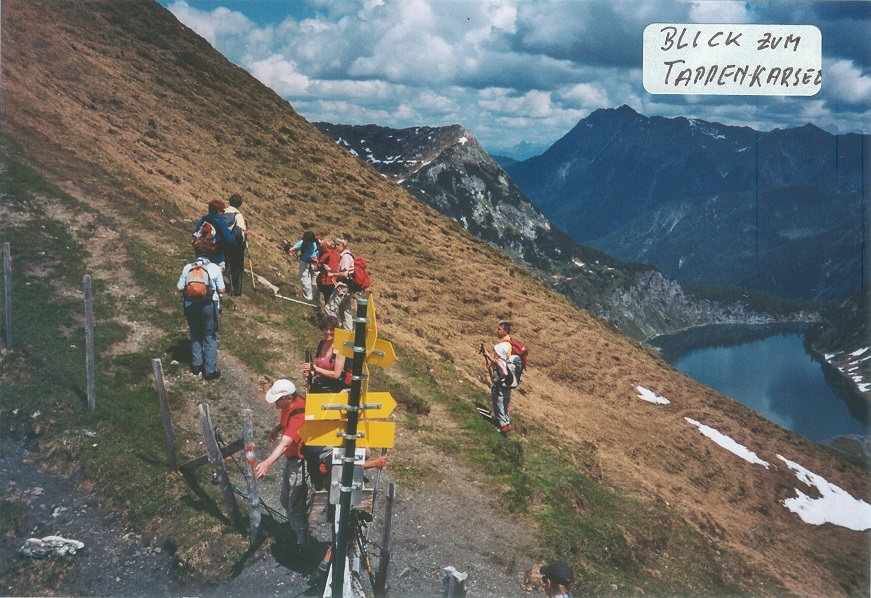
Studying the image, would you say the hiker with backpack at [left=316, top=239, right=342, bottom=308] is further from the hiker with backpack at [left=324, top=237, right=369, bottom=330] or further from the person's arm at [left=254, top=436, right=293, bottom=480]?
the person's arm at [left=254, top=436, right=293, bottom=480]

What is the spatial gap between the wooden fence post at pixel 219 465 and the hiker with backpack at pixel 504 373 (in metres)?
8.40

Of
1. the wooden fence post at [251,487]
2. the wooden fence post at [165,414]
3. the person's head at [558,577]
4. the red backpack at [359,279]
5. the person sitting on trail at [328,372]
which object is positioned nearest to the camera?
the person's head at [558,577]

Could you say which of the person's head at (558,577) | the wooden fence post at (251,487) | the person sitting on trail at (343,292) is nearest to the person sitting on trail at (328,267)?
the person sitting on trail at (343,292)

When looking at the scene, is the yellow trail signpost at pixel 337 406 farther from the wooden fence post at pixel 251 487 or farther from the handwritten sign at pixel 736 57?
the handwritten sign at pixel 736 57

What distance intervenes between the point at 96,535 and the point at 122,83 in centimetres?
3868

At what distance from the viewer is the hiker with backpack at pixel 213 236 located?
1754 cm

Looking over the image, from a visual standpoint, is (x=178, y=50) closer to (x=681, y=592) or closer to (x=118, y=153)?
(x=118, y=153)

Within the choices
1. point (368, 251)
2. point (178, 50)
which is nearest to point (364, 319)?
point (368, 251)

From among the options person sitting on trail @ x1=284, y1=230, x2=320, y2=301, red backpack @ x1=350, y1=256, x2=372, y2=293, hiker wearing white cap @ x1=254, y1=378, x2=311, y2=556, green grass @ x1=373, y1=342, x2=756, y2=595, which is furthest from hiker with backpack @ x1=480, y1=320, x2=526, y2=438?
hiker wearing white cap @ x1=254, y1=378, x2=311, y2=556

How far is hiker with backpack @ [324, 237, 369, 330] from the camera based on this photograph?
18.0 meters

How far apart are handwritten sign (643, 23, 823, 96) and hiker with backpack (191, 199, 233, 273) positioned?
12.0 m

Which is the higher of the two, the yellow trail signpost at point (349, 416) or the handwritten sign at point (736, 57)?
the handwritten sign at point (736, 57)

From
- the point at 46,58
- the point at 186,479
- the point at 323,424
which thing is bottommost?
the point at 186,479

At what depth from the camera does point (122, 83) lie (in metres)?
42.7
